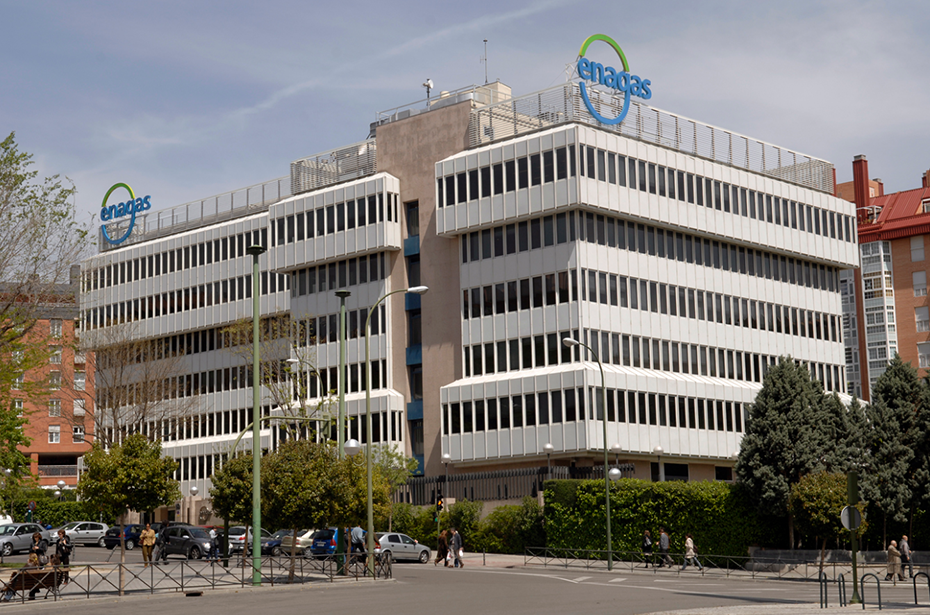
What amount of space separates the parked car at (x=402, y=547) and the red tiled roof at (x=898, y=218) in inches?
2463

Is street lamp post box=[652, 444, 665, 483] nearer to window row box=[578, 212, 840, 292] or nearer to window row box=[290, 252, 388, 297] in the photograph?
window row box=[578, 212, 840, 292]

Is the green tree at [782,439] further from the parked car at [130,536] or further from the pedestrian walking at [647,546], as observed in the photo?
the parked car at [130,536]

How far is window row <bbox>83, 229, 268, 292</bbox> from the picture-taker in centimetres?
8025

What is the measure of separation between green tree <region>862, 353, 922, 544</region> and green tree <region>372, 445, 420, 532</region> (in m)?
22.7

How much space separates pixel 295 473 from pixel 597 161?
97.4ft

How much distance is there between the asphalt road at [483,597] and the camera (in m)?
27.3

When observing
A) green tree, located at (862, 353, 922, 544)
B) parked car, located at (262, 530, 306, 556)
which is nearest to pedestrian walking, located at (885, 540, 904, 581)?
green tree, located at (862, 353, 922, 544)

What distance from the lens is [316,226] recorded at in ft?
237

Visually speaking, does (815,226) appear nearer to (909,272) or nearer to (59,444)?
(909,272)

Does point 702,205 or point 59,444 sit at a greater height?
point 702,205

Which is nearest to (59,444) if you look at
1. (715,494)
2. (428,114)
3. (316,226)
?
(316,226)

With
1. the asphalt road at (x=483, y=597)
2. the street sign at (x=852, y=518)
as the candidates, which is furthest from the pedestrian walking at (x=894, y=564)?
the street sign at (x=852, y=518)

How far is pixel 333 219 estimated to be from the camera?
2815 inches

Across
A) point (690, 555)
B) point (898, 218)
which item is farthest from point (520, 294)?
point (898, 218)
